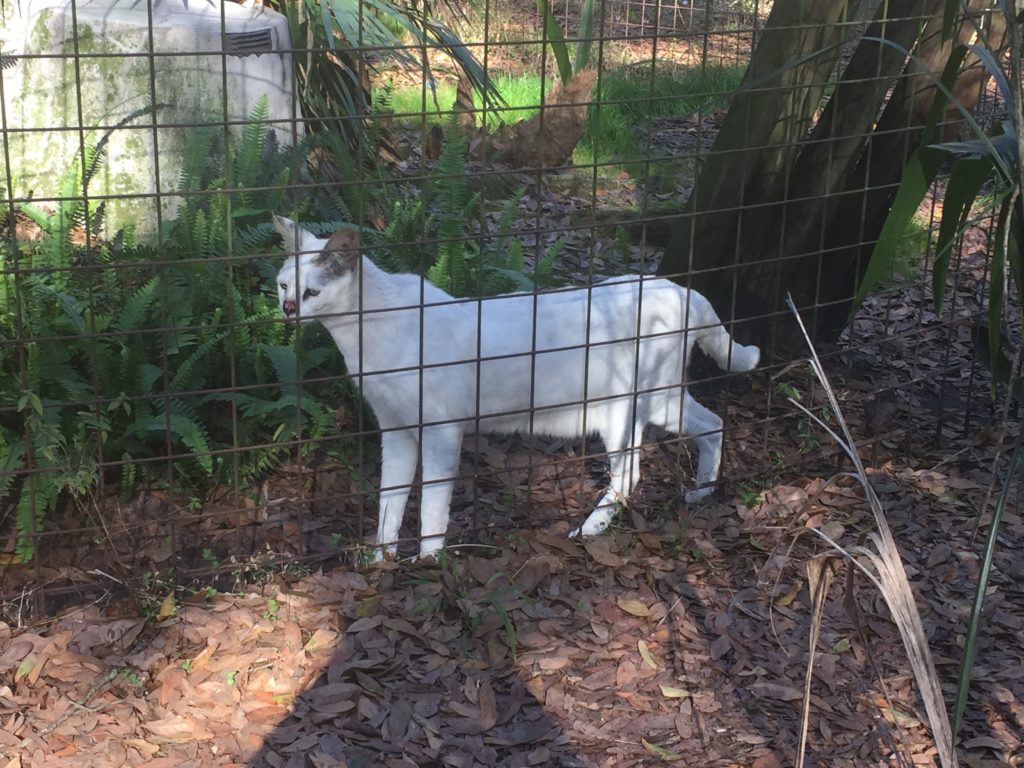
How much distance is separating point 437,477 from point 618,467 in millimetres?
728

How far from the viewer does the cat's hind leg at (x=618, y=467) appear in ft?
13.9

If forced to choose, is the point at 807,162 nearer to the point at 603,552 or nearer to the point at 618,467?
the point at 618,467

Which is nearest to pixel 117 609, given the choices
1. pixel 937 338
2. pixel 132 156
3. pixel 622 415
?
pixel 622 415

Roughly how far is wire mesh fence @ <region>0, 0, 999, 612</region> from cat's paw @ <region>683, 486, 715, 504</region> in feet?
0.27

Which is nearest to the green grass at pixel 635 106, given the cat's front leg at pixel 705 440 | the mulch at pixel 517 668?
the cat's front leg at pixel 705 440

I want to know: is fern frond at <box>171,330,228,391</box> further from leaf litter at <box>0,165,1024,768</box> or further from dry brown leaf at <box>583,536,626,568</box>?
dry brown leaf at <box>583,536,626,568</box>

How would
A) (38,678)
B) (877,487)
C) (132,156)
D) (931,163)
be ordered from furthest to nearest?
(132,156), (877,487), (38,678), (931,163)

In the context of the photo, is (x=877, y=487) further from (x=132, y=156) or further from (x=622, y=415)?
(x=132, y=156)

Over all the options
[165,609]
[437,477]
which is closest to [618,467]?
[437,477]

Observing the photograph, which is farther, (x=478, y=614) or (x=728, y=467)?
(x=728, y=467)

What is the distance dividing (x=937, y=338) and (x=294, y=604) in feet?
12.9

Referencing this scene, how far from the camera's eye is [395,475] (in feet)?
13.7

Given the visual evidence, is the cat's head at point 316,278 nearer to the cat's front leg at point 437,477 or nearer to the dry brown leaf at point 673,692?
the cat's front leg at point 437,477

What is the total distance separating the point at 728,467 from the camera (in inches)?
186
